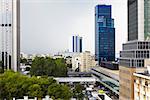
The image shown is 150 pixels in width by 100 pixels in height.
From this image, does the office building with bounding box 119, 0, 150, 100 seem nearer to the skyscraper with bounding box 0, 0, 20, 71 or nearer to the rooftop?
the rooftop

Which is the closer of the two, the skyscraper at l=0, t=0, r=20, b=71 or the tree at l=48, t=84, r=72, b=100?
the tree at l=48, t=84, r=72, b=100

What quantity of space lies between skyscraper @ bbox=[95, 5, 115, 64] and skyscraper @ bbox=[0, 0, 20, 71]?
3028 centimetres

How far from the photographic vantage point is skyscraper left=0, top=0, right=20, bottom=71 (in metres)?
28.2

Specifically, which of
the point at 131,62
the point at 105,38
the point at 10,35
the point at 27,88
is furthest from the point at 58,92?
the point at 105,38

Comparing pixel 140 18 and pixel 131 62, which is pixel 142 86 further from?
pixel 140 18

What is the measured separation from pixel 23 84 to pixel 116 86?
8.23m

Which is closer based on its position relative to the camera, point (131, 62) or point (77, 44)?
point (131, 62)

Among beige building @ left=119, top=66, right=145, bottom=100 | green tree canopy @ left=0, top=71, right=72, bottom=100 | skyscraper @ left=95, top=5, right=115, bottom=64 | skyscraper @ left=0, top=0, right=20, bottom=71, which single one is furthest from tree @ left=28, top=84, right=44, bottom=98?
skyscraper @ left=95, top=5, right=115, bottom=64

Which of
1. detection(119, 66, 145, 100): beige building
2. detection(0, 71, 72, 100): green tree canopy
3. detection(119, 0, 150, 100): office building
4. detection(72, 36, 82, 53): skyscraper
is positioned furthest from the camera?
detection(72, 36, 82, 53): skyscraper

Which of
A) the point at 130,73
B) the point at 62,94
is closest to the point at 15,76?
the point at 62,94

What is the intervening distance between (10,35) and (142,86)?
17.7 meters

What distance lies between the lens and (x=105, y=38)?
5925 cm

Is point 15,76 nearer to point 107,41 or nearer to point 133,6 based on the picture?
point 133,6

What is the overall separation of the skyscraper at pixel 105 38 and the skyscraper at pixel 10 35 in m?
30.3
